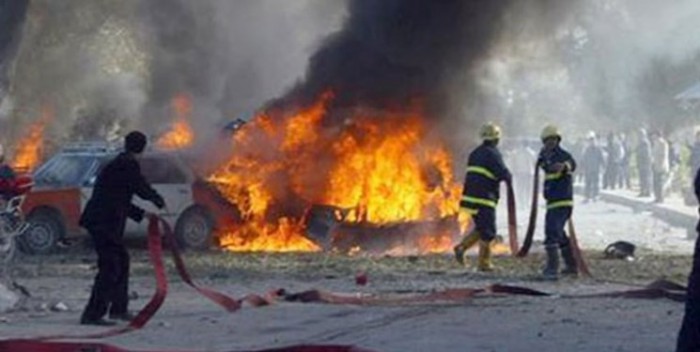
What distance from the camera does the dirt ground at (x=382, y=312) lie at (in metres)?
11.2

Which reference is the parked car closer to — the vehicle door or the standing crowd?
the vehicle door

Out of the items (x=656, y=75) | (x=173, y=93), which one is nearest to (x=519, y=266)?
(x=173, y=93)

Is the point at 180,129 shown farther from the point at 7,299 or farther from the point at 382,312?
the point at 382,312

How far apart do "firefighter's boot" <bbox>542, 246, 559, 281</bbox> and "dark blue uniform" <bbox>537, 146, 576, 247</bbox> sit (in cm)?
11

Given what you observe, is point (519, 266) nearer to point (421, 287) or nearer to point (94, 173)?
point (421, 287)

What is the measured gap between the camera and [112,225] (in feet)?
41.3

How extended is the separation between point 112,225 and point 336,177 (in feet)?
27.0

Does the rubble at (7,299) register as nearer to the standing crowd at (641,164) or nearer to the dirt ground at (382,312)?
the dirt ground at (382,312)

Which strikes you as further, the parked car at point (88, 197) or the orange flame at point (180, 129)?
the orange flame at point (180, 129)

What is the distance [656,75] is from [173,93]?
59.2ft

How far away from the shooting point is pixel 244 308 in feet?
44.5

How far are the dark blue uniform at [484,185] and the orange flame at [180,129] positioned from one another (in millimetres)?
8125

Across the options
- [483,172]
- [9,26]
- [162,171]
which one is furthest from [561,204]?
[9,26]

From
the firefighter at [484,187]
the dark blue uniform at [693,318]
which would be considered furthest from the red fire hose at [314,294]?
the dark blue uniform at [693,318]
